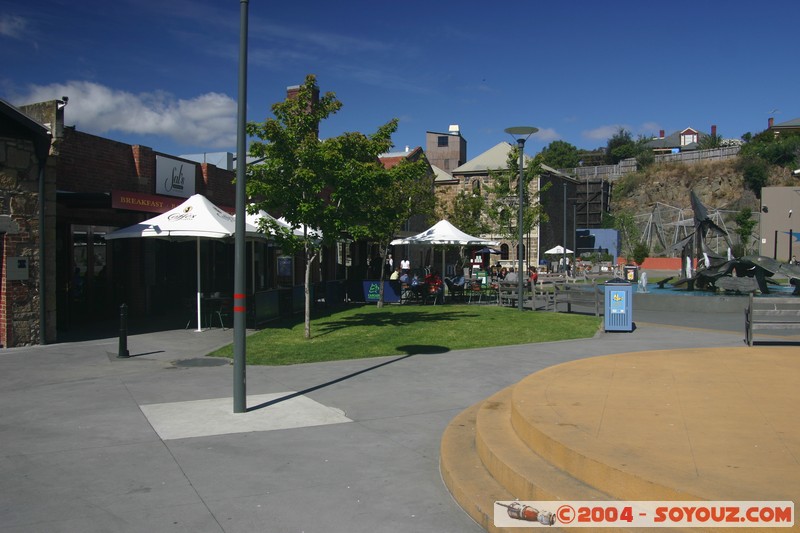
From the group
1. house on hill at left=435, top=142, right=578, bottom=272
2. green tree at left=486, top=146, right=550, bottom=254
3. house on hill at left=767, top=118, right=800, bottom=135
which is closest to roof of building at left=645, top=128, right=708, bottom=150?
house on hill at left=767, top=118, right=800, bottom=135

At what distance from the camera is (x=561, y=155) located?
121m

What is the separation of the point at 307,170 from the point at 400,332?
4.52 m

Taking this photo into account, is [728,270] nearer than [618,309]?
No

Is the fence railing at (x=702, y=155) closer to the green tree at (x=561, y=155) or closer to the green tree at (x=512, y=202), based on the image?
the green tree at (x=561, y=155)

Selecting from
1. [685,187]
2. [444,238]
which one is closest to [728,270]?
[444,238]

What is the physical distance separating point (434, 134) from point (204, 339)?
204 feet

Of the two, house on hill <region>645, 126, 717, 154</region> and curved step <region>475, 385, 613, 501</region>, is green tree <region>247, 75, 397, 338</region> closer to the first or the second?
curved step <region>475, 385, 613, 501</region>

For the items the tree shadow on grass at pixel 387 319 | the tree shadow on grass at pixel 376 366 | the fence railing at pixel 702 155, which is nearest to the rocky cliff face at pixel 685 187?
the fence railing at pixel 702 155

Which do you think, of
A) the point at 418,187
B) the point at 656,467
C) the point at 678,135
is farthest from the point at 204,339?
the point at 678,135

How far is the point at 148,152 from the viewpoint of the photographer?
1844 cm

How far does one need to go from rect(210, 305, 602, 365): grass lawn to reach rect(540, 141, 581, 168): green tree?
10052 centimetres

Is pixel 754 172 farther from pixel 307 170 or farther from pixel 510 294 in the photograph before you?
pixel 307 170

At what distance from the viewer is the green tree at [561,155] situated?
118500mm

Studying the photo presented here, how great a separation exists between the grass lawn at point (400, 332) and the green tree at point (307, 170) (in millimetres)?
1184
